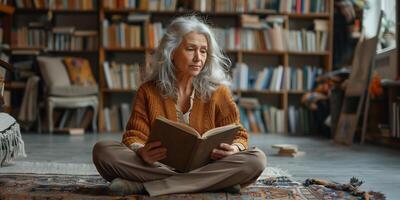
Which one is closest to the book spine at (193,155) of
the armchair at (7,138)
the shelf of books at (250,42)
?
the armchair at (7,138)

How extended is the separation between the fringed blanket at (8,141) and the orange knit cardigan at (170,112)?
0.99 meters

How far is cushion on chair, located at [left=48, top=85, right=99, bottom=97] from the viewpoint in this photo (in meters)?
6.13

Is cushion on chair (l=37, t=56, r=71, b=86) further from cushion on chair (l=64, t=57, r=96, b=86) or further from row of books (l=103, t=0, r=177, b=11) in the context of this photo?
row of books (l=103, t=0, r=177, b=11)

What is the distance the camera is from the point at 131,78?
21.8ft

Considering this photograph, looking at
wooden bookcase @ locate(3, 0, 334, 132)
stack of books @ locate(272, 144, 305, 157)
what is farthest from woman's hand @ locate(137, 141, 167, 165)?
wooden bookcase @ locate(3, 0, 334, 132)

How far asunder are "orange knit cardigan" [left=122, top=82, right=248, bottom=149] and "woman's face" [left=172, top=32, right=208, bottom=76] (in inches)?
5.3

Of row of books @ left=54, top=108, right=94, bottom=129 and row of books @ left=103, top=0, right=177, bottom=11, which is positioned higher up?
row of books @ left=103, top=0, right=177, bottom=11

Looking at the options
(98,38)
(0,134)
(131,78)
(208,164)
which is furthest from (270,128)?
(208,164)

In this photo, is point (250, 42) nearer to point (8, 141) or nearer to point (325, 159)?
point (325, 159)

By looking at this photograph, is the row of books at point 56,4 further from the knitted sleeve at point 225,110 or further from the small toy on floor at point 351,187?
the small toy on floor at point 351,187

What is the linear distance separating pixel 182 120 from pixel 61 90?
4.03 m

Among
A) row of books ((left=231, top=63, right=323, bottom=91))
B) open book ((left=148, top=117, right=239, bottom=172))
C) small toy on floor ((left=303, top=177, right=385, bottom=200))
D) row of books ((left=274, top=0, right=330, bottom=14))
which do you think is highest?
row of books ((left=274, top=0, right=330, bottom=14))

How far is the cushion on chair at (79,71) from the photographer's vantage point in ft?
20.9

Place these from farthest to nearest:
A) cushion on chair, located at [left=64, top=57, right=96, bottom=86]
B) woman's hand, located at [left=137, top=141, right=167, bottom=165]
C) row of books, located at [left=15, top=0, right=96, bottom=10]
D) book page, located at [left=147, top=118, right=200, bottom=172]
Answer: row of books, located at [left=15, top=0, right=96, bottom=10]
cushion on chair, located at [left=64, top=57, right=96, bottom=86]
woman's hand, located at [left=137, top=141, right=167, bottom=165]
book page, located at [left=147, top=118, right=200, bottom=172]
